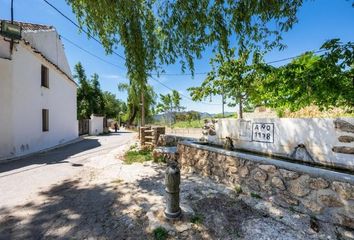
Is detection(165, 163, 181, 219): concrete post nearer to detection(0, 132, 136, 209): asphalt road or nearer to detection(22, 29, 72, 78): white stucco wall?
detection(0, 132, 136, 209): asphalt road

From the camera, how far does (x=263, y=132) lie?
15.6 feet

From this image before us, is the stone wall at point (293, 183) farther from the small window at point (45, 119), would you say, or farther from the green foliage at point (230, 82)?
the small window at point (45, 119)

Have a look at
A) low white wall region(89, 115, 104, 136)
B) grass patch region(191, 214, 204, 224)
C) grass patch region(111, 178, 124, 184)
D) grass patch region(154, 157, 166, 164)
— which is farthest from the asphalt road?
low white wall region(89, 115, 104, 136)

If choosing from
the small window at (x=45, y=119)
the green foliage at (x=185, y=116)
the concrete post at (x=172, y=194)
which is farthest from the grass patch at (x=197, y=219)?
the green foliage at (x=185, y=116)

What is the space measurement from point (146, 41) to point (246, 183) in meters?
4.70

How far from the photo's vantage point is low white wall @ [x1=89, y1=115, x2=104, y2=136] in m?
23.3

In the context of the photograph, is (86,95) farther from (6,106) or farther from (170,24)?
(170,24)

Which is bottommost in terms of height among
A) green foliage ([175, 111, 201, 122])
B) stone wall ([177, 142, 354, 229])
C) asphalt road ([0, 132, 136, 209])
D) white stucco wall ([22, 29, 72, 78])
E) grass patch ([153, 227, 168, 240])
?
asphalt road ([0, 132, 136, 209])

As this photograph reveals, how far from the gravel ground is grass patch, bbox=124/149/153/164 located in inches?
106

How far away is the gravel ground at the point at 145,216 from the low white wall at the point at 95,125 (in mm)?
19506

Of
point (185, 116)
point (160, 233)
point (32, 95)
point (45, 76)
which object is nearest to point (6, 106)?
point (32, 95)

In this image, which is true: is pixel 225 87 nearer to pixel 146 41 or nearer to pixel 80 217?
pixel 146 41

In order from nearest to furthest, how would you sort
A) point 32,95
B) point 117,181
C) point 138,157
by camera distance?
point 117,181 < point 138,157 < point 32,95

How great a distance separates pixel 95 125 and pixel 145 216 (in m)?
22.6
